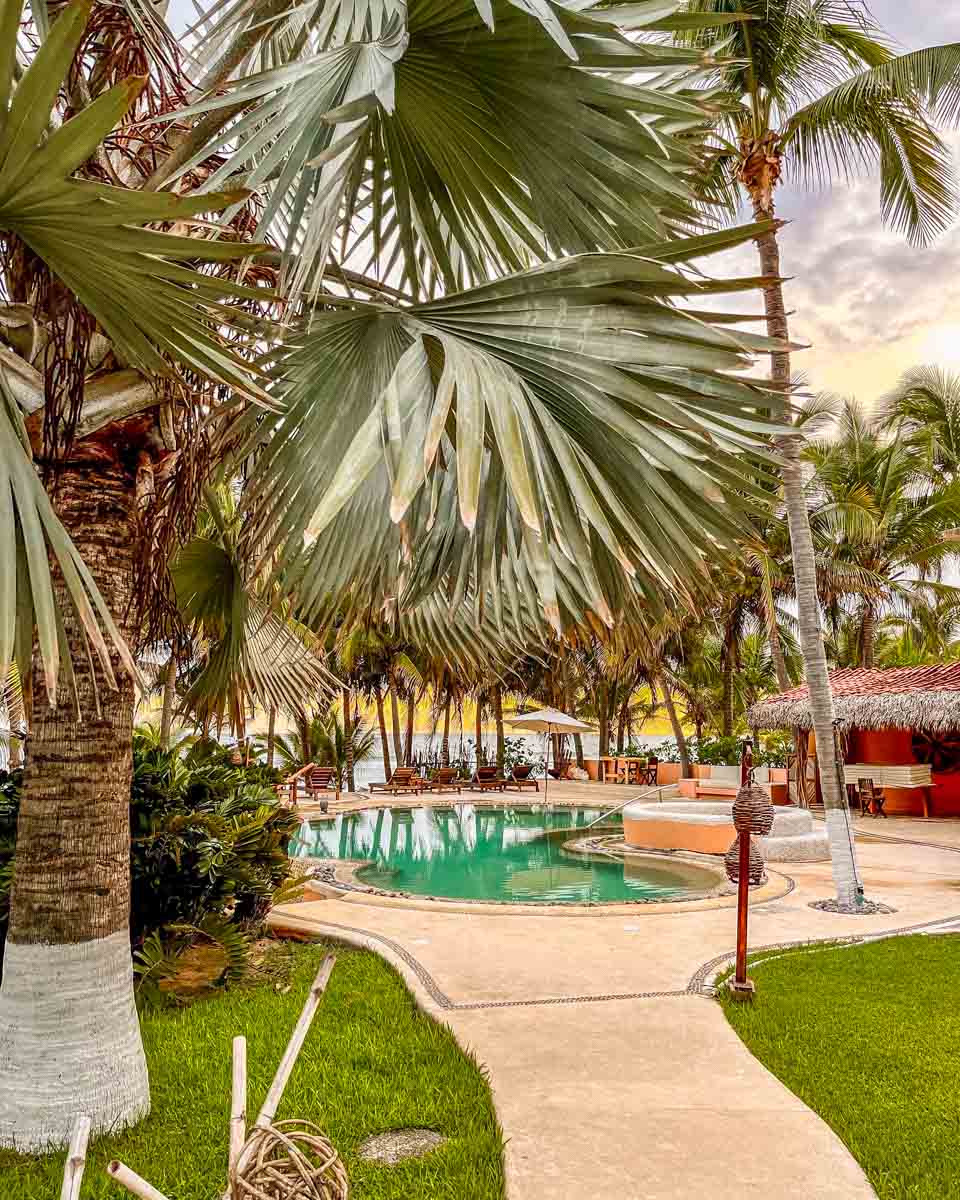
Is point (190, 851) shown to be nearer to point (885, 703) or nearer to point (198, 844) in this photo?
point (198, 844)

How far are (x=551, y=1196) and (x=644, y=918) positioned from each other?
5473mm

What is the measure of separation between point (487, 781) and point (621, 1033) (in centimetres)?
1928

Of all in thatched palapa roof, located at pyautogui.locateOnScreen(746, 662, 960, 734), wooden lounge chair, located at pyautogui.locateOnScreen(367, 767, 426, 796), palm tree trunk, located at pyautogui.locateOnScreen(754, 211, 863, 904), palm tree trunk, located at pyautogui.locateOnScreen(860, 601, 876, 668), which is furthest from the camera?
palm tree trunk, located at pyautogui.locateOnScreen(860, 601, 876, 668)

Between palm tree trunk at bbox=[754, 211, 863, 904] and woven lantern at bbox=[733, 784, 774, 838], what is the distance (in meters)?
3.44

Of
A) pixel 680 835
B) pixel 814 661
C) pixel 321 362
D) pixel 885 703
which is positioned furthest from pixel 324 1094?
pixel 885 703

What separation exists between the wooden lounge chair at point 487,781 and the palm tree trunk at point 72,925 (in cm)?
2045

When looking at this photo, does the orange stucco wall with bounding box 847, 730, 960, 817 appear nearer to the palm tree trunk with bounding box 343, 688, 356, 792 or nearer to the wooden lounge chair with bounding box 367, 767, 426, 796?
the wooden lounge chair with bounding box 367, 767, 426, 796

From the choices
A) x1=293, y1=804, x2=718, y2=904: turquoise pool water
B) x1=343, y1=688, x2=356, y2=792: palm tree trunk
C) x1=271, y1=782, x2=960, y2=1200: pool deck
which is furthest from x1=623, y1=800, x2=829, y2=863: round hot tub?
x1=343, y1=688, x2=356, y2=792: palm tree trunk

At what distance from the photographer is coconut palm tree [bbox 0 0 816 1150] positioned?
7.47ft

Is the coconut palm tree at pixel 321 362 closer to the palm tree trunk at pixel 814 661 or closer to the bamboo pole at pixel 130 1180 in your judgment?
the bamboo pole at pixel 130 1180

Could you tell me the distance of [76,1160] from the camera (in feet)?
5.07

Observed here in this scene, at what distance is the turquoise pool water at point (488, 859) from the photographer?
1095 centimetres

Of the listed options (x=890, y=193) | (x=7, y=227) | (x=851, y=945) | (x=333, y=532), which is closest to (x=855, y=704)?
(x=890, y=193)

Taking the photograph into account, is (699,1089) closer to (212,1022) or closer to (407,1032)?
(407,1032)
